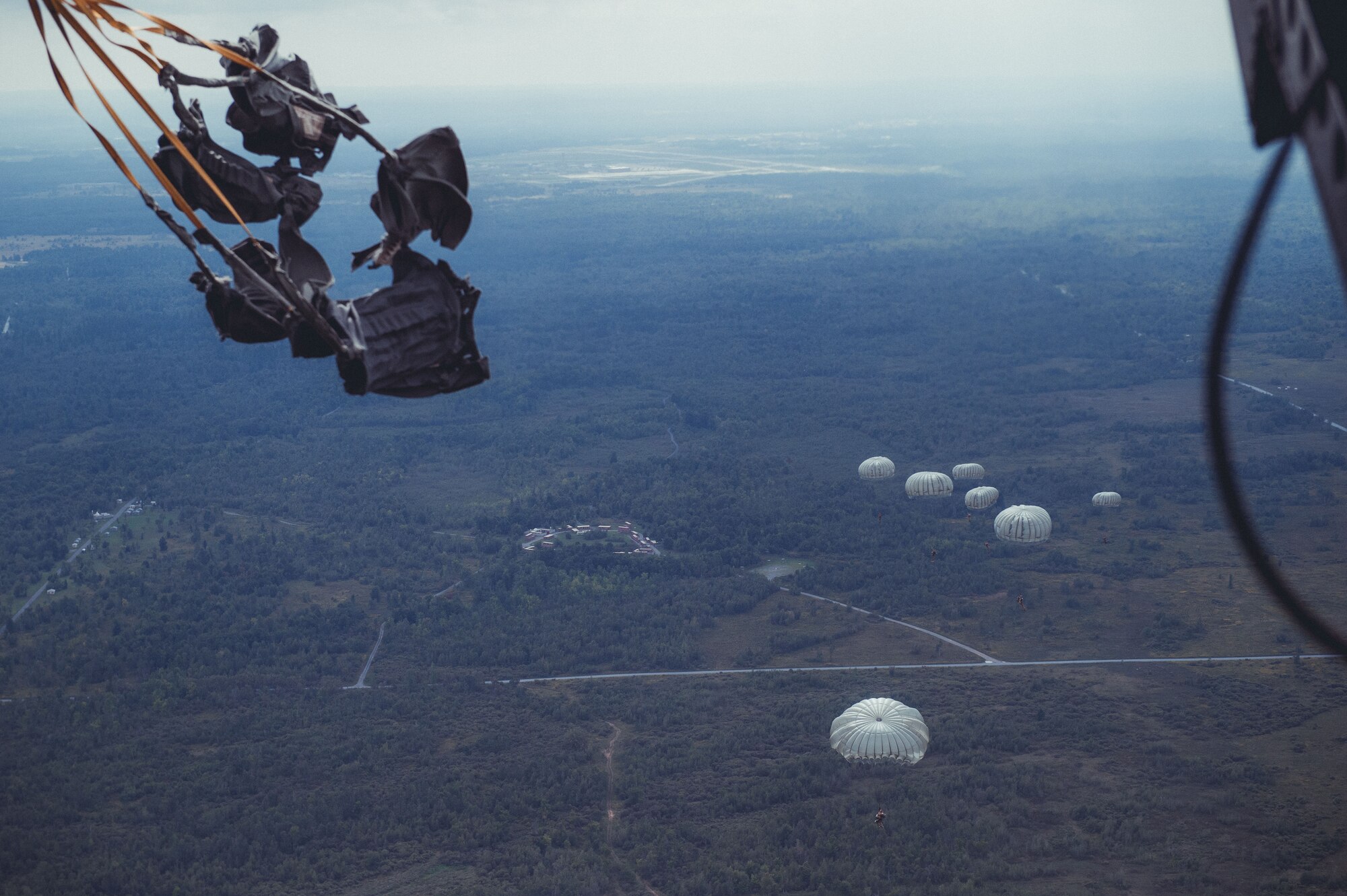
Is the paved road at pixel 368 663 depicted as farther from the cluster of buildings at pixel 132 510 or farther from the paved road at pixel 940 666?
the cluster of buildings at pixel 132 510

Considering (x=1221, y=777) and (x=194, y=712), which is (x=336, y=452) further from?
(x=1221, y=777)

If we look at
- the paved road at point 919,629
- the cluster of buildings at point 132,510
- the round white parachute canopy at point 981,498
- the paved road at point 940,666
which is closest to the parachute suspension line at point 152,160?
the paved road at point 940,666

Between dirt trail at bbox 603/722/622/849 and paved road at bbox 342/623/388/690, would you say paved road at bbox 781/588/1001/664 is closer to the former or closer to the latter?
dirt trail at bbox 603/722/622/849

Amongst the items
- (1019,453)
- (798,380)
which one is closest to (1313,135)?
(1019,453)

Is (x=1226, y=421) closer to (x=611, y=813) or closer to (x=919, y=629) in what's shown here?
(x=611, y=813)

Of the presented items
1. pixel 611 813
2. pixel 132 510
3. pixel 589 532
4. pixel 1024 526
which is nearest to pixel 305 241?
pixel 611 813

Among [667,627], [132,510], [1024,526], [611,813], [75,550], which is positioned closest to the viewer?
[611,813]
